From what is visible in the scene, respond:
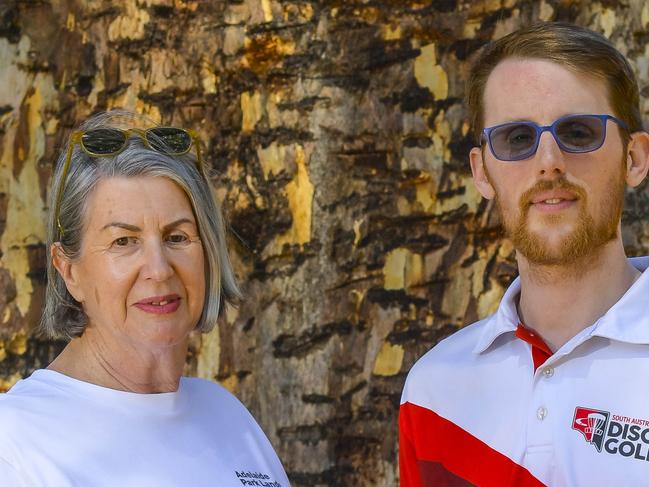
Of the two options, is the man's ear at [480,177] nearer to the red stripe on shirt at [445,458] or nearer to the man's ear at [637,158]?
the man's ear at [637,158]

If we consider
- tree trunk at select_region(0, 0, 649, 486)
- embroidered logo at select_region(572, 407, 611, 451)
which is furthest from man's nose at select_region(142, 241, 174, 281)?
embroidered logo at select_region(572, 407, 611, 451)

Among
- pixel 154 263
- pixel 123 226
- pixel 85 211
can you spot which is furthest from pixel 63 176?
pixel 154 263

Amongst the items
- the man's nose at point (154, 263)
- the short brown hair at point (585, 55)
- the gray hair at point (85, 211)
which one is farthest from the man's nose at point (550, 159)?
the man's nose at point (154, 263)

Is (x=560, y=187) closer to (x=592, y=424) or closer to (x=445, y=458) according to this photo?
(x=592, y=424)

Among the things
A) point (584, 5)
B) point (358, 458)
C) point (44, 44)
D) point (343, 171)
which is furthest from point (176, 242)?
point (584, 5)

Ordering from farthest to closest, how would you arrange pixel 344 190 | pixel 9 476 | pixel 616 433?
pixel 344 190 → pixel 616 433 → pixel 9 476

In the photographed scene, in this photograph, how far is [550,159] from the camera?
2551mm

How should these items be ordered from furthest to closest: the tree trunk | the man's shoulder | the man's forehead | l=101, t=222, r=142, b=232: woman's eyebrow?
→ the tree trunk → the man's shoulder → the man's forehead → l=101, t=222, r=142, b=232: woman's eyebrow

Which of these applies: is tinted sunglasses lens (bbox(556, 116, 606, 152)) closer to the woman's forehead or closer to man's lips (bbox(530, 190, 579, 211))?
man's lips (bbox(530, 190, 579, 211))

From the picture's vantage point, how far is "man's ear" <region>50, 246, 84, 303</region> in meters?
2.58

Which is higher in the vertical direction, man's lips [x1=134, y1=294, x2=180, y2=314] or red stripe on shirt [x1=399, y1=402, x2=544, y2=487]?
man's lips [x1=134, y1=294, x2=180, y2=314]

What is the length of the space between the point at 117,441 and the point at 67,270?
17.6 inches

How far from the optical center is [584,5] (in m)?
3.33

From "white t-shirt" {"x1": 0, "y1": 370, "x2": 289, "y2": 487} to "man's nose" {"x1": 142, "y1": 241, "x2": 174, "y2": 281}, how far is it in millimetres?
290
